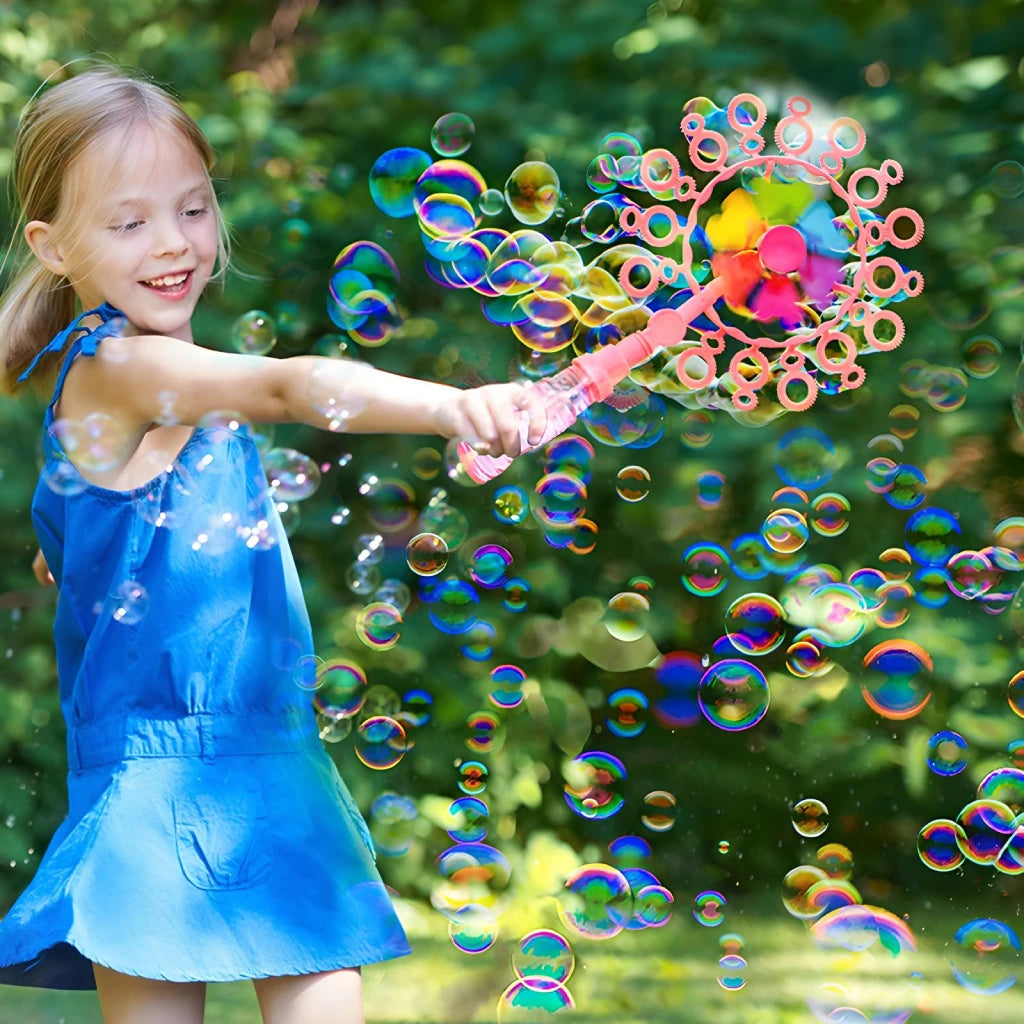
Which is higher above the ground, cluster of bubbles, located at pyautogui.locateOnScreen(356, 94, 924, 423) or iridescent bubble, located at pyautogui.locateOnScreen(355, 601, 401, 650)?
cluster of bubbles, located at pyautogui.locateOnScreen(356, 94, 924, 423)

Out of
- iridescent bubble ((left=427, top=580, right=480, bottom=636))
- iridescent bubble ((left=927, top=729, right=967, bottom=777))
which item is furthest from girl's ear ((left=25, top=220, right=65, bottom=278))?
iridescent bubble ((left=927, top=729, right=967, bottom=777))

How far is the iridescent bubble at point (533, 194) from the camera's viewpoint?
192cm

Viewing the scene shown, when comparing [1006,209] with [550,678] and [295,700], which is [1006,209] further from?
[295,700]

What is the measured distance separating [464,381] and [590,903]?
1.02 m

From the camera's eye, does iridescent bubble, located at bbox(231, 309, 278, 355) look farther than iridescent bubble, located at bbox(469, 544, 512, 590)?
Yes

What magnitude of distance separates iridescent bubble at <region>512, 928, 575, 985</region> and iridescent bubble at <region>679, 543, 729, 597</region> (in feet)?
2.15

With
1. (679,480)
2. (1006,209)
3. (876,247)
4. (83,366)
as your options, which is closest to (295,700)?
(83,366)

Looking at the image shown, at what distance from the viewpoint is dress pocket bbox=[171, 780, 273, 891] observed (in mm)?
1351

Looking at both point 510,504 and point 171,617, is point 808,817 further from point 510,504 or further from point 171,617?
point 171,617

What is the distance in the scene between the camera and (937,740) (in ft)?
8.96

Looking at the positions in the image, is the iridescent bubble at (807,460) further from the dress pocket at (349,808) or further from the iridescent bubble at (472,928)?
the dress pocket at (349,808)

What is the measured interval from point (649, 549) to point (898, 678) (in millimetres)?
573

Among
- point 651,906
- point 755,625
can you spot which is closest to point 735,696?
point 755,625

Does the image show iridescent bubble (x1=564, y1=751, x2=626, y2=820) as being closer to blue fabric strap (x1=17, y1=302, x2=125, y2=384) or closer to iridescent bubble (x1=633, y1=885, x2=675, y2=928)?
iridescent bubble (x1=633, y1=885, x2=675, y2=928)
